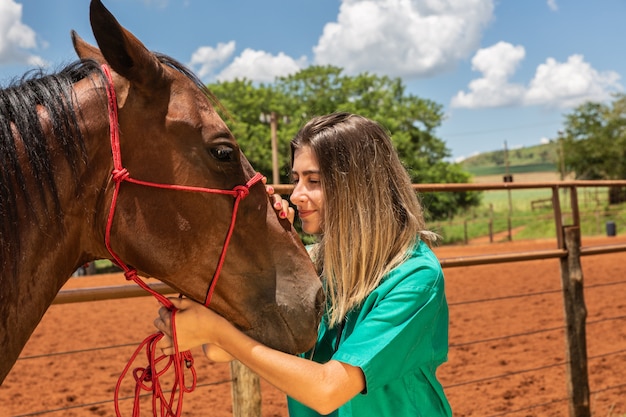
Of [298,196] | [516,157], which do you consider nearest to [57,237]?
[298,196]

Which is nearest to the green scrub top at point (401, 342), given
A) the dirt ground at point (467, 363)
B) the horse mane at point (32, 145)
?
the horse mane at point (32, 145)

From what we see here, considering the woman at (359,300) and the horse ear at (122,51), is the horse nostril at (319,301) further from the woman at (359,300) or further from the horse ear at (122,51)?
the horse ear at (122,51)

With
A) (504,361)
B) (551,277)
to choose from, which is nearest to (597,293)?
(551,277)

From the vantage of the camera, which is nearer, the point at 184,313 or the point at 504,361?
the point at 184,313

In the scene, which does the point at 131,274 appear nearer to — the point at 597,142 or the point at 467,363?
the point at 467,363

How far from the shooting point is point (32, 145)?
4.35 ft

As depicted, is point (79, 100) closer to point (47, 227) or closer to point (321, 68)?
point (47, 227)

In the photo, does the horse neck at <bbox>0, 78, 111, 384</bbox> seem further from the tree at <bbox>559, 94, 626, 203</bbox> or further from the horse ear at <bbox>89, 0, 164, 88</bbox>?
the tree at <bbox>559, 94, 626, 203</bbox>

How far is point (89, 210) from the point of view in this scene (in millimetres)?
1395

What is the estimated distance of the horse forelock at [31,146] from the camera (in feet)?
4.28

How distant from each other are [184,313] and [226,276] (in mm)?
134

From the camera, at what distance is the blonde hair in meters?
1.71

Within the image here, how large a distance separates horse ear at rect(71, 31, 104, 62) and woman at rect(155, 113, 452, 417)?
0.60 metres

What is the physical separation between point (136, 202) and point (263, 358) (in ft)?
1.56
